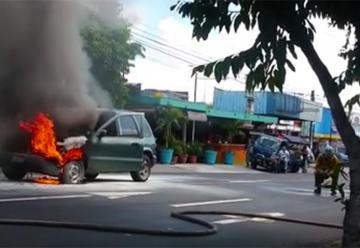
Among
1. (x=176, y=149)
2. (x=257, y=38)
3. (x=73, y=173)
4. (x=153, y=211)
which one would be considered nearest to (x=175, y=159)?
(x=176, y=149)

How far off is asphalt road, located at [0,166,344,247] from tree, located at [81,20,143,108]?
672cm

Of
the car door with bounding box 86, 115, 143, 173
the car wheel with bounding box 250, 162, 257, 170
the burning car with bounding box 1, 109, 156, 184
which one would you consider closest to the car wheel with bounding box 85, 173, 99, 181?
the burning car with bounding box 1, 109, 156, 184

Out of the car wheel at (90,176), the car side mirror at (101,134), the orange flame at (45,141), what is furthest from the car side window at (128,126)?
the orange flame at (45,141)

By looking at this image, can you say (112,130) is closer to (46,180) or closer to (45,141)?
(45,141)

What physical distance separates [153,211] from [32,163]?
14.4ft

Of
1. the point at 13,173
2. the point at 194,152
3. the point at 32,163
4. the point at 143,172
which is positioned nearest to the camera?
the point at 32,163

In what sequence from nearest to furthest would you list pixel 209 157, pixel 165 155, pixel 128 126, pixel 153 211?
pixel 153 211, pixel 128 126, pixel 165 155, pixel 209 157

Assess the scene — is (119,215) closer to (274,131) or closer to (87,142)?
(87,142)

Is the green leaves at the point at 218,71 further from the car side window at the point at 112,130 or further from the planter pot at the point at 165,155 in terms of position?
the planter pot at the point at 165,155

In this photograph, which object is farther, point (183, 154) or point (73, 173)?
point (183, 154)

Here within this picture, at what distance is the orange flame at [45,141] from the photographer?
14.2 metres

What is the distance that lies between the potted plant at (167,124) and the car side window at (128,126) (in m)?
12.4

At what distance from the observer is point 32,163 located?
1413 cm

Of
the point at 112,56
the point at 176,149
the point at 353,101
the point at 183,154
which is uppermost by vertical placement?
the point at 112,56
